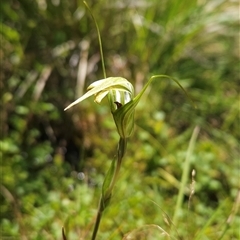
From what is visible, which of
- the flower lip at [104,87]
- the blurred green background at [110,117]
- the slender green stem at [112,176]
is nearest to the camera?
the flower lip at [104,87]

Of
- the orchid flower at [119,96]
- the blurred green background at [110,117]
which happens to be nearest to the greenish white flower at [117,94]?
the orchid flower at [119,96]

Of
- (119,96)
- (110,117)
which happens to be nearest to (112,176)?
(119,96)

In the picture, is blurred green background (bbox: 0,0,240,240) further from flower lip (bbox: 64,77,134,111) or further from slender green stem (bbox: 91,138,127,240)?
flower lip (bbox: 64,77,134,111)

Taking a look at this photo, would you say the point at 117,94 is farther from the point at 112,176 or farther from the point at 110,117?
the point at 110,117

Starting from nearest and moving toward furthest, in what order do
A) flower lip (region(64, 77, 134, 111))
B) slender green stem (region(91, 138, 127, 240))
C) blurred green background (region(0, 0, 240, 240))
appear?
flower lip (region(64, 77, 134, 111)), slender green stem (region(91, 138, 127, 240)), blurred green background (region(0, 0, 240, 240))

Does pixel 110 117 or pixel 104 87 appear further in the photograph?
pixel 110 117

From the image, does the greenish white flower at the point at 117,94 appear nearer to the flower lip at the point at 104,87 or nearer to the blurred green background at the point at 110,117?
the flower lip at the point at 104,87

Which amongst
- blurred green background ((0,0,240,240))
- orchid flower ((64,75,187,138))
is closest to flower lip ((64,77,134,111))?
orchid flower ((64,75,187,138))

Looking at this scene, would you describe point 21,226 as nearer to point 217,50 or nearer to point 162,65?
point 162,65

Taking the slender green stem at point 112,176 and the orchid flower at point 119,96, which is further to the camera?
the slender green stem at point 112,176
